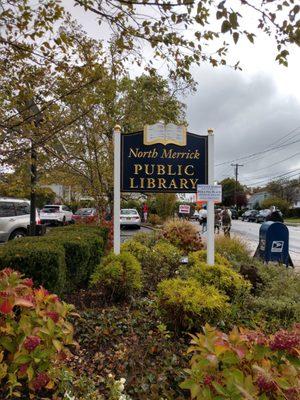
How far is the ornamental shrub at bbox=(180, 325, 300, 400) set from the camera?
178cm

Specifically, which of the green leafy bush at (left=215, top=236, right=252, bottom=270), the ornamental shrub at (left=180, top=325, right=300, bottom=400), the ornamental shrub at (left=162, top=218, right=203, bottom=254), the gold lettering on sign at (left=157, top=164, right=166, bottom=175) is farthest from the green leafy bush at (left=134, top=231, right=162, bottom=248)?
the ornamental shrub at (left=180, top=325, right=300, bottom=400)

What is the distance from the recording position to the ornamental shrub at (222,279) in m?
5.14

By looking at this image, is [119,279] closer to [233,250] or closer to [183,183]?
[183,183]

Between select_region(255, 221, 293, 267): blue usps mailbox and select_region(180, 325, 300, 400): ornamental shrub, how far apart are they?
7.22 meters

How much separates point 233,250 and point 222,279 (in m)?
4.54

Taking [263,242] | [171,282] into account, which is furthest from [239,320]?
[263,242]

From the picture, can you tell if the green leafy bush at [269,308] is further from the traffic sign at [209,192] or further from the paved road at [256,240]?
the paved road at [256,240]

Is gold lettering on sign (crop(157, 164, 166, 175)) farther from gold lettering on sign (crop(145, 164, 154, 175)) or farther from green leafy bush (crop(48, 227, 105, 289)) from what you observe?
green leafy bush (crop(48, 227, 105, 289))

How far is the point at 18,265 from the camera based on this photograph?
4.34 metres

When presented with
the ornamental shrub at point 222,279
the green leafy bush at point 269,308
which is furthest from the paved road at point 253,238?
the ornamental shrub at point 222,279

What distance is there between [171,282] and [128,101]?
862 centimetres

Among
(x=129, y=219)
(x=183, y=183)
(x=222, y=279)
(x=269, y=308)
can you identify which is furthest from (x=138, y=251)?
(x=129, y=219)

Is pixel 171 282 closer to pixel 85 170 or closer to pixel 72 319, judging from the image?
pixel 72 319

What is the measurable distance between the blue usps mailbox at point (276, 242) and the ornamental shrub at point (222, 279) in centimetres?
416
